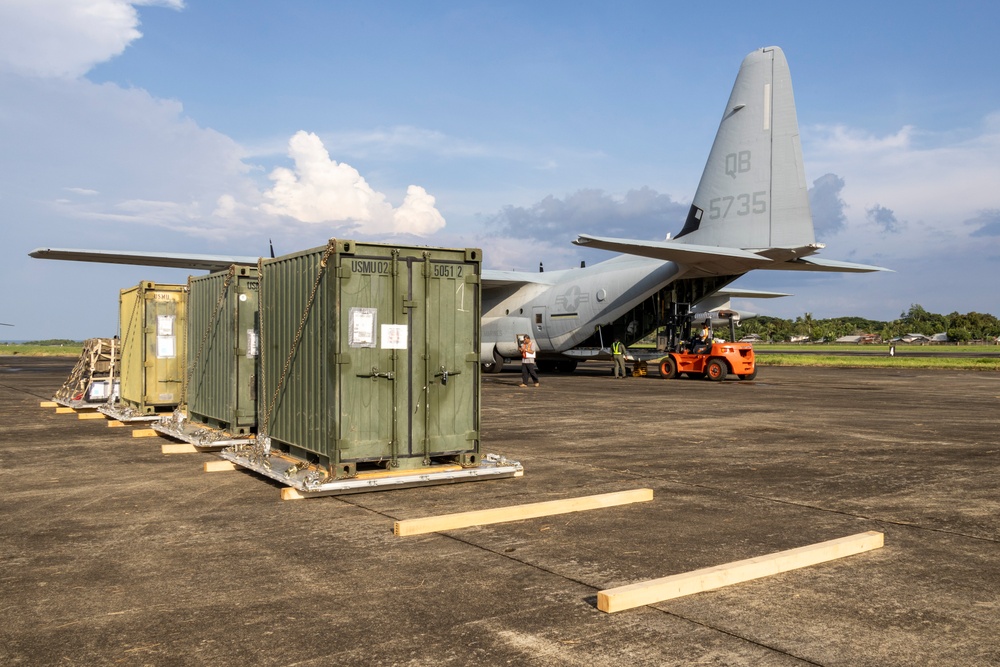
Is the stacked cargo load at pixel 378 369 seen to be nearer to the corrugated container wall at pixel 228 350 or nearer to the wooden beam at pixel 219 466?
the wooden beam at pixel 219 466

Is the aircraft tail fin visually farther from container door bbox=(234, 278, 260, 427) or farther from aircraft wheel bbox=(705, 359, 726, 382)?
container door bbox=(234, 278, 260, 427)

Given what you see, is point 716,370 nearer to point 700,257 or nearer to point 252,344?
point 700,257

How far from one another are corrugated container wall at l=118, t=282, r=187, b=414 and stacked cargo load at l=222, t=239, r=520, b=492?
6.20m

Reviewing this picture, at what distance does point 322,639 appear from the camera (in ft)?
14.8

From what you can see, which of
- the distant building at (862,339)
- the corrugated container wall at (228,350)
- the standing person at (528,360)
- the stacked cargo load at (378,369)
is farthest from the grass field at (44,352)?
the distant building at (862,339)

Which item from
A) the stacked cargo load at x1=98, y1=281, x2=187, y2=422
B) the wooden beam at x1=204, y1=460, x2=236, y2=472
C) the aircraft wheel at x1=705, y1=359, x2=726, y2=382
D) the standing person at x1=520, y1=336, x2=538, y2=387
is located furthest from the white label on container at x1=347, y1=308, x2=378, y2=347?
the aircraft wheel at x1=705, y1=359, x2=726, y2=382

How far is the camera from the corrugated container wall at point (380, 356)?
29.3 feet

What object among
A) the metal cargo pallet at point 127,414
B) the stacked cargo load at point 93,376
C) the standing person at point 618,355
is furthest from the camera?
the standing person at point 618,355

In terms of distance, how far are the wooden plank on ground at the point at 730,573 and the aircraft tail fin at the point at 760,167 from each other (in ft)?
68.2

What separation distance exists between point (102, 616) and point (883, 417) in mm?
15915

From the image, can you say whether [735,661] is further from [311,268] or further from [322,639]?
[311,268]

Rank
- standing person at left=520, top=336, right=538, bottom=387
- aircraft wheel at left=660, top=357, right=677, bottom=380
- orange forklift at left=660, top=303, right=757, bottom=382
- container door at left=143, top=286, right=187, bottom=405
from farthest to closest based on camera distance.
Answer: aircraft wheel at left=660, top=357, right=677, bottom=380, orange forklift at left=660, top=303, right=757, bottom=382, standing person at left=520, top=336, right=538, bottom=387, container door at left=143, top=286, right=187, bottom=405

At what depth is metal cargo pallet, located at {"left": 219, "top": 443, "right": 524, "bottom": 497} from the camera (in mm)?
8555

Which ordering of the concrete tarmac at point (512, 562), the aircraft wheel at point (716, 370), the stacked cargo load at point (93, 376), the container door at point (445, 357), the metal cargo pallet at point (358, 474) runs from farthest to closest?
the aircraft wheel at point (716, 370), the stacked cargo load at point (93, 376), the container door at point (445, 357), the metal cargo pallet at point (358, 474), the concrete tarmac at point (512, 562)
